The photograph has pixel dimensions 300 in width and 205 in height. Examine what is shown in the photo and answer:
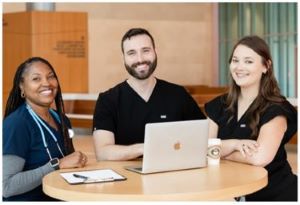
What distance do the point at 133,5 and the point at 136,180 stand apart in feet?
41.8

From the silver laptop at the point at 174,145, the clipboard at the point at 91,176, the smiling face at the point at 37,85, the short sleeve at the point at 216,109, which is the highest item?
the smiling face at the point at 37,85

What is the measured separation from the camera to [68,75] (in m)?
10.9

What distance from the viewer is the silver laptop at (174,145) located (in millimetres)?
2613

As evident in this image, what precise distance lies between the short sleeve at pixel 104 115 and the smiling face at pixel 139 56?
0.23 metres

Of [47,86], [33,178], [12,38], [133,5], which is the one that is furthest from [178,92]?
[133,5]

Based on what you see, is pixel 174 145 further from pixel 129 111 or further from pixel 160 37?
pixel 160 37

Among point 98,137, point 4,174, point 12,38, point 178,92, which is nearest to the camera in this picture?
point 4,174

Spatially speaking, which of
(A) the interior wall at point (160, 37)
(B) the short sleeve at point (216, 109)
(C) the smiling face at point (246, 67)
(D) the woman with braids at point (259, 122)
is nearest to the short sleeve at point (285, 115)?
(D) the woman with braids at point (259, 122)

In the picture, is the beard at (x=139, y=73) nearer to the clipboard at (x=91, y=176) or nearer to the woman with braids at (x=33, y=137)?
the woman with braids at (x=33, y=137)

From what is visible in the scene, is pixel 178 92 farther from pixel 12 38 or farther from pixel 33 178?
pixel 12 38

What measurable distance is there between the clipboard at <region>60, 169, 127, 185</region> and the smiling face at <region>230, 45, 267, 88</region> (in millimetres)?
890

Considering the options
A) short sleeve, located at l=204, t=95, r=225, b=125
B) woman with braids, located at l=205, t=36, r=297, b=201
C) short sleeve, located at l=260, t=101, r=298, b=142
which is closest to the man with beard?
short sleeve, located at l=204, t=95, r=225, b=125

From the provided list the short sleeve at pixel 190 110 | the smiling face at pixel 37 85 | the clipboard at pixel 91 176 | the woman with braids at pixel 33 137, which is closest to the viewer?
the clipboard at pixel 91 176

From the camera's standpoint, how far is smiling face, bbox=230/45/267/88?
10.0 feet
